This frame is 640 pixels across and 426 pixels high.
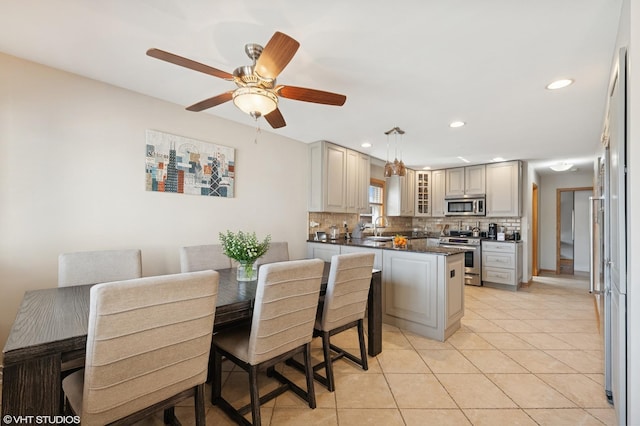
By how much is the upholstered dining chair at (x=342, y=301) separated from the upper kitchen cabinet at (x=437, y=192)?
4556 mm

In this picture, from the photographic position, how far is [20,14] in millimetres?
1639

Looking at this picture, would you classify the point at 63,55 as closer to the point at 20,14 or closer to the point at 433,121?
the point at 20,14

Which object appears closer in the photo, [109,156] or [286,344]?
[286,344]

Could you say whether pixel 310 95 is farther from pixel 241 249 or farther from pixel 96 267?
pixel 96 267

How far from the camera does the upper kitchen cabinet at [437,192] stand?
20.4 ft

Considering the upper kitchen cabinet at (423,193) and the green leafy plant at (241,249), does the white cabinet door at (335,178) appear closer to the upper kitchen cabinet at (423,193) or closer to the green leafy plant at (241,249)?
the green leafy plant at (241,249)

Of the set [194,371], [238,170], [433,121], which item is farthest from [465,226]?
[194,371]

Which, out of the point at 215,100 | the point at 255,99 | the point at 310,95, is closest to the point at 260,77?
the point at 255,99

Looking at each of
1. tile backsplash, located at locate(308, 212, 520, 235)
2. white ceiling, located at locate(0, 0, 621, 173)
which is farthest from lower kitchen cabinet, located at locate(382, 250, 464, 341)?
white ceiling, located at locate(0, 0, 621, 173)

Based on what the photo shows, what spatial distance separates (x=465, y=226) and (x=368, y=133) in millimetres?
3744

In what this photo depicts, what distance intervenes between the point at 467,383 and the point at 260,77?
101 inches

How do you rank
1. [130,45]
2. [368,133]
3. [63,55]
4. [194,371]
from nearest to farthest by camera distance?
1. [194,371]
2. [130,45]
3. [63,55]
4. [368,133]

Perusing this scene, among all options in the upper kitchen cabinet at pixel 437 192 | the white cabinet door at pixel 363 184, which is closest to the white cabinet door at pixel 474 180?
the upper kitchen cabinet at pixel 437 192

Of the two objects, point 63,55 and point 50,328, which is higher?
point 63,55
